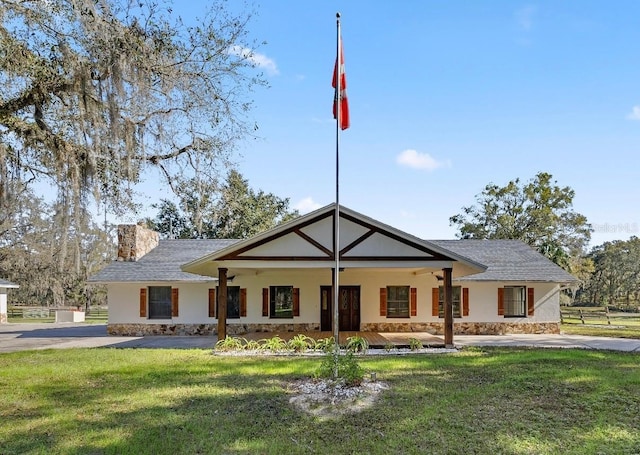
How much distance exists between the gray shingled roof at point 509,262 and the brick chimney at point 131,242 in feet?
40.3

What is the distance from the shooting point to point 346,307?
1750 cm

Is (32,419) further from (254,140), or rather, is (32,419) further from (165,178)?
(254,140)

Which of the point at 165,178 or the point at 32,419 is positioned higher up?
the point at 165,178

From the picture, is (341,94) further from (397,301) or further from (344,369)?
(397,301)

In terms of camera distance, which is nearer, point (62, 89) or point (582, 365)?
point (62, 89)

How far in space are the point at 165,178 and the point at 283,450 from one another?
16.8 ft

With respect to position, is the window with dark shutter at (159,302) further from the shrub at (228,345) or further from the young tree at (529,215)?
the young tree at (529,215)

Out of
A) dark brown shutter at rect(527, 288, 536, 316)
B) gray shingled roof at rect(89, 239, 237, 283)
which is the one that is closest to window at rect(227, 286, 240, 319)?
gray shingled roof at rect(89, 239, 237, 283)

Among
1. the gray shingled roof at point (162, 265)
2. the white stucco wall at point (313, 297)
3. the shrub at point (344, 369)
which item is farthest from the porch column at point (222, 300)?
the shrub at point (344, 369)

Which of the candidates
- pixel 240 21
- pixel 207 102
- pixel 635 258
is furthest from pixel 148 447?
pixel 635 258

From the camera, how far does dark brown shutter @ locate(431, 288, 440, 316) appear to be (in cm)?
1747

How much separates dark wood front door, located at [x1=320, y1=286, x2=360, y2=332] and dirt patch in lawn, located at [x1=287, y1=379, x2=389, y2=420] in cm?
910

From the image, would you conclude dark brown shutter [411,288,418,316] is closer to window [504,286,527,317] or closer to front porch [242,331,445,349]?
front porch [242,331,445,349]

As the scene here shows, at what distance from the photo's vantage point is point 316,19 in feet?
31.3
